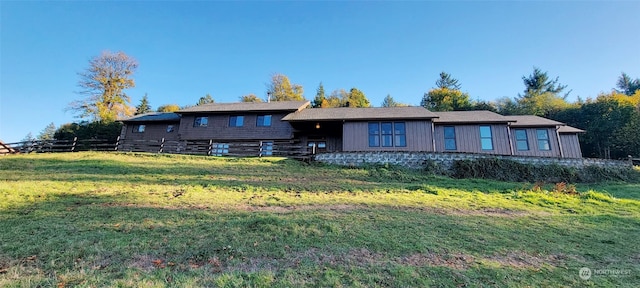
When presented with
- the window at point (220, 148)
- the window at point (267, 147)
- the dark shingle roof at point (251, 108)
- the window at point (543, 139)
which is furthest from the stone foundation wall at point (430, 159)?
the window at point (220, 148)

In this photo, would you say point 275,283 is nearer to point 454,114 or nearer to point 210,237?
point 210,237

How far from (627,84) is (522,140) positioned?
3902 centimetres

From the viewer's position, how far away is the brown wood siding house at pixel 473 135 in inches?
709

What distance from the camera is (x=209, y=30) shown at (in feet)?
68.2

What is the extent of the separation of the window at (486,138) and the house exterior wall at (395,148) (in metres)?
3.50

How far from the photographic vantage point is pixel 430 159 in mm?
15734

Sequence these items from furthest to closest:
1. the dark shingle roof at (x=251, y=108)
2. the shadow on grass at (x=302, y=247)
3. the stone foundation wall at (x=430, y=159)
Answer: the dark shingle roof at (x=251, y=108)
the stone foundation wall at (x=430, y=159)
the shadow on grass at (x=302, y=247)

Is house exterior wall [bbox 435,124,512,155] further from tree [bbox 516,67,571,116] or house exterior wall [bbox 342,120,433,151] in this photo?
tree [bbox 516,67,571,116]

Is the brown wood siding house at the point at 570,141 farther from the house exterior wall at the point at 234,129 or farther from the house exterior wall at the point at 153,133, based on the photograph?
the house exterior wall at the point at 153,133

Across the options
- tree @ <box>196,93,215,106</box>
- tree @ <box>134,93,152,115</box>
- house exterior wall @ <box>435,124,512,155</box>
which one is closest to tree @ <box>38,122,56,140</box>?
tree @ <box>134,93,152,115</box>

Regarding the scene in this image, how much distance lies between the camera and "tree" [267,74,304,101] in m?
42.5

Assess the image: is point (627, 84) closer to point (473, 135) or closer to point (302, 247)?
point (473, 135)

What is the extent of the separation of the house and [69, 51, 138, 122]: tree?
50.7 feet

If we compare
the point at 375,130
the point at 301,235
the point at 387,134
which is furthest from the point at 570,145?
the point at 301,235
